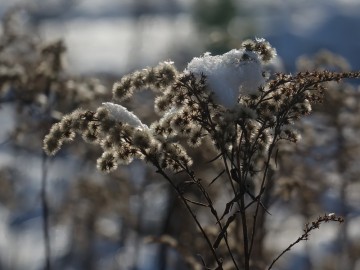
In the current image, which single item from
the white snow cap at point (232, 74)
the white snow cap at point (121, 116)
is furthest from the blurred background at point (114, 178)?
the white snow cap at point (121, 116)

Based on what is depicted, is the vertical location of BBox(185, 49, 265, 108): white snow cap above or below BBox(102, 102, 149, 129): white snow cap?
above

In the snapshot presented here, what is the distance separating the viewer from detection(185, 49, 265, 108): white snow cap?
432 cm

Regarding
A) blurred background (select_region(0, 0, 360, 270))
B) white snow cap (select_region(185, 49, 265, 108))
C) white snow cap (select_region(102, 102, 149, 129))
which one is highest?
blurred background (select_region(0, 0, 360, 270))

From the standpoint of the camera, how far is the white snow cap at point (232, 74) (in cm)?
432

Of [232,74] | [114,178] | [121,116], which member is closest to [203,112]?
[232,74]

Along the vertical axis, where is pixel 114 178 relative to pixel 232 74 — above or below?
above

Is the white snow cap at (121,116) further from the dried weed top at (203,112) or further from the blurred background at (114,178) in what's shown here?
the blurred background at (114,178)

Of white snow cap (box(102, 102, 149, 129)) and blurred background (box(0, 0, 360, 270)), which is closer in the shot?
white snow cap (box(102, 102, 149, 129))

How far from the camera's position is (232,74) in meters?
4.44

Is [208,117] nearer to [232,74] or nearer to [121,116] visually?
[232,74]

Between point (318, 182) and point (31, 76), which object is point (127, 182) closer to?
point (318, 182)

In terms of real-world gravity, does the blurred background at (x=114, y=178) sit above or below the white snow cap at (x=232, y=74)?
above

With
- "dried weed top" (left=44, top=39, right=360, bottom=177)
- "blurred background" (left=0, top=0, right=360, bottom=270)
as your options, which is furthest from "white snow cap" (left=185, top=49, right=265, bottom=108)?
"blurred background" (left=0, top=0, right=360, bottom=270)

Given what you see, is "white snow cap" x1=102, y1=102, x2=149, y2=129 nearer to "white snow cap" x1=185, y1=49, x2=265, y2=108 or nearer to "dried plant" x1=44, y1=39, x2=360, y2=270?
"dried plant" x1=44, y1=39, x2=360, y2=270
